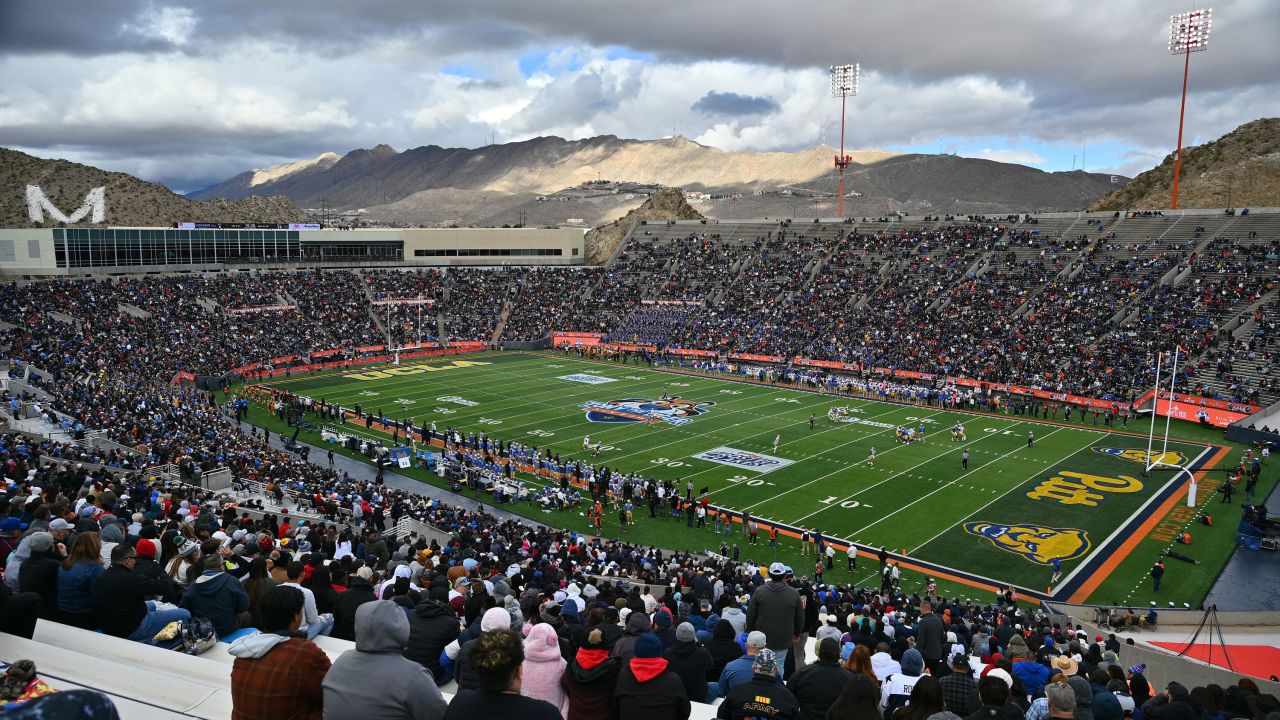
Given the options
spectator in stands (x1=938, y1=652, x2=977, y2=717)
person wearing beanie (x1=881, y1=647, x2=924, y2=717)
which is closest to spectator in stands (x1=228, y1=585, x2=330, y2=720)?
spectator in stands (x1=938, y1=652, x2=977, y2=717)

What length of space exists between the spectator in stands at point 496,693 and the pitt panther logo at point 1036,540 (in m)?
22.6

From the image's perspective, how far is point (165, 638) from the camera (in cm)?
685

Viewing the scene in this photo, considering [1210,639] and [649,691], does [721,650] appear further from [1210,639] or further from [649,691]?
[1210,639]

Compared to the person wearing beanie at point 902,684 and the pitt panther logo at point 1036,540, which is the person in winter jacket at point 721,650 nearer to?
the person wearing beanie at point 902,684

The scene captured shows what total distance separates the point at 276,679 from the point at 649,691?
2.21 m

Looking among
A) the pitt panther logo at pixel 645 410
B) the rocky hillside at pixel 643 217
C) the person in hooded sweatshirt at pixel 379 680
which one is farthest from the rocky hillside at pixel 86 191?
the person in hooded sweatshirt at pixel 379 680

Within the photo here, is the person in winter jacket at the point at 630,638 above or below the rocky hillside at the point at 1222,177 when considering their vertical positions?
below

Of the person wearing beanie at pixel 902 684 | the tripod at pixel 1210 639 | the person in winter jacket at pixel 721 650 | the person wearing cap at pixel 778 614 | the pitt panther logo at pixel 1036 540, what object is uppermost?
the person wearing cap at pixel 778 614

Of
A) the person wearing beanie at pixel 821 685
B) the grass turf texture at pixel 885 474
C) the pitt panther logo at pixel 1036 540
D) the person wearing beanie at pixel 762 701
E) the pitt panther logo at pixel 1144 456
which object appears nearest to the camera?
the person wearing beanie at pixel 762 701

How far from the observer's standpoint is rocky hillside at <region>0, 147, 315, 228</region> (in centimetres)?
11900

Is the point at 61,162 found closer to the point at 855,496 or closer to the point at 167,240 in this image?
the point at 167,240

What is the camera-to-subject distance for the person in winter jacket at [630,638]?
237 inches

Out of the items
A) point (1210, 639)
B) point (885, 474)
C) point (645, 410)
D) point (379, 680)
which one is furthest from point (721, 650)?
point (645, 410)

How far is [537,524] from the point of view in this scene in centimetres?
2636
